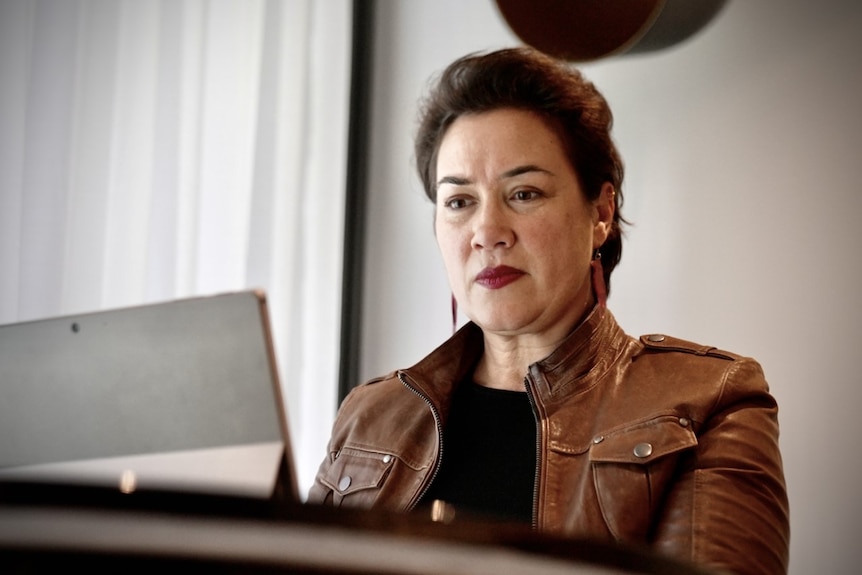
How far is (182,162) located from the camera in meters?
1.96

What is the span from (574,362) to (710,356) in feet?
0.64

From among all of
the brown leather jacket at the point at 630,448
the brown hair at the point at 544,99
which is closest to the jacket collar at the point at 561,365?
the brown leather jacket at the point at 630,448

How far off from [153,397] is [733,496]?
0.77 metres

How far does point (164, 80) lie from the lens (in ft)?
6.35

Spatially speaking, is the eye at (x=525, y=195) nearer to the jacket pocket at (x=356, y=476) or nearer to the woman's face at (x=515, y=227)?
the woman's face at (x=515, y=227)

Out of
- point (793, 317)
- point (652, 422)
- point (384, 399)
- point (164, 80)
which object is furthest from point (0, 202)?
point (793, 317)

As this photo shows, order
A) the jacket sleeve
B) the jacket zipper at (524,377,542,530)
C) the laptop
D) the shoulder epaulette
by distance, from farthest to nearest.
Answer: the shoulder epaulette, the jacket zipper at (524,377,542,530), the jacket sleeve, the laptop

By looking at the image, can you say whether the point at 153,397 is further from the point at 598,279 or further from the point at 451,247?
the point at 598,279

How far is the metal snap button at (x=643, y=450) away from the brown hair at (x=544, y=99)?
1.48 ft

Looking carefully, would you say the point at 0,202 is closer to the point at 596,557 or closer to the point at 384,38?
the point at 384,38

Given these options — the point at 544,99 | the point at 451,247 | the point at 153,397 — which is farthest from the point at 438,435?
the point at 153,397

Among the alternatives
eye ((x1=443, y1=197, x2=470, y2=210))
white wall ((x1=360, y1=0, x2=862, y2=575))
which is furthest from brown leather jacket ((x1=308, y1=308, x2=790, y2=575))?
white wall ((x1=360, y1=0, x2=862, y2=575))

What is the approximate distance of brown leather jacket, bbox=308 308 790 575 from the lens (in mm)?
1225

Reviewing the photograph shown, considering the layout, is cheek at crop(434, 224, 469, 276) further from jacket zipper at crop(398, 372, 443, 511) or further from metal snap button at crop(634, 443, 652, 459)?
metal snap button at crop(634, 443, 652, 459)
